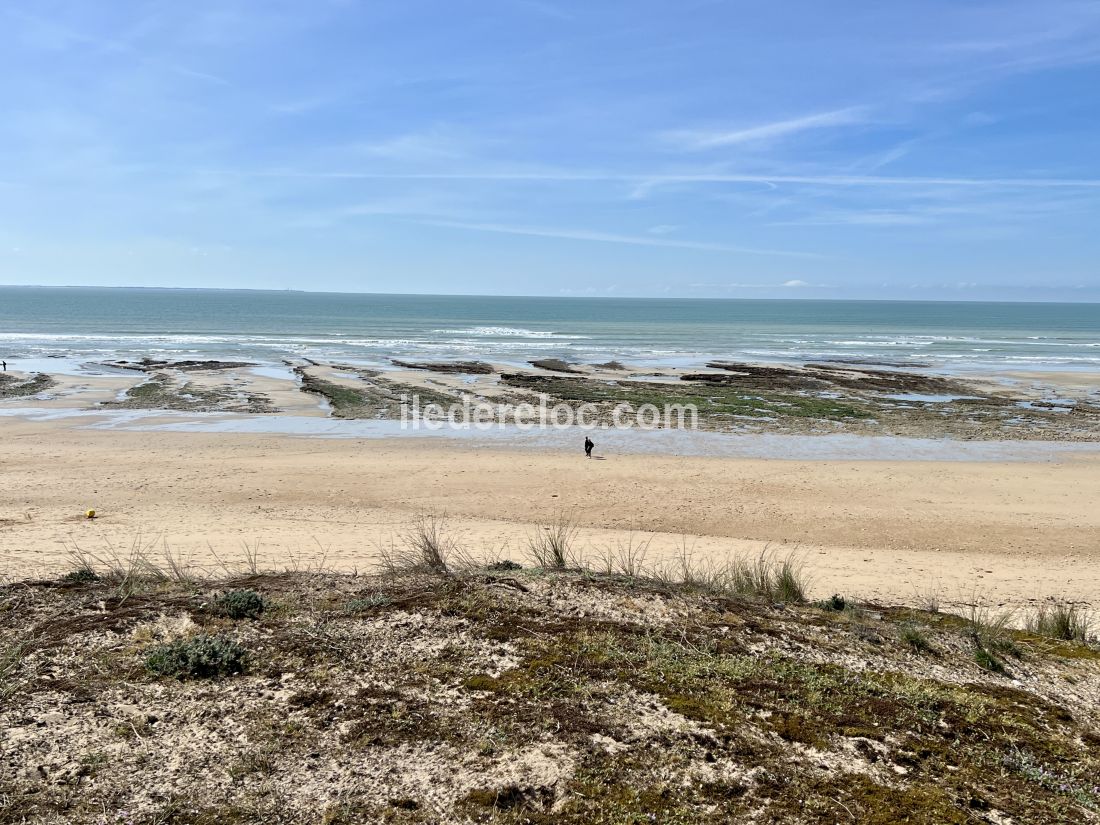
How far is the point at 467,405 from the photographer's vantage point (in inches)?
1134

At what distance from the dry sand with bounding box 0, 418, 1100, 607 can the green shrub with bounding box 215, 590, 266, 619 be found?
2851mm

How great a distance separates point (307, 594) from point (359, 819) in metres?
3.25

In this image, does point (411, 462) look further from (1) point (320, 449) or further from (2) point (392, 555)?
(2) point (392, 555)

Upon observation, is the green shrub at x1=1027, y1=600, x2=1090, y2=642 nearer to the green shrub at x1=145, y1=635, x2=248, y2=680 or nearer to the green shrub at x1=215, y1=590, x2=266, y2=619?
the green shrub at x1=145, y1=635, x2=248, y2=680

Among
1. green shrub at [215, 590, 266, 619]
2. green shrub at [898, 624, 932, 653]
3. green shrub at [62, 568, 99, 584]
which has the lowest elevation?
green shrub at [898, 624, 932, 653]

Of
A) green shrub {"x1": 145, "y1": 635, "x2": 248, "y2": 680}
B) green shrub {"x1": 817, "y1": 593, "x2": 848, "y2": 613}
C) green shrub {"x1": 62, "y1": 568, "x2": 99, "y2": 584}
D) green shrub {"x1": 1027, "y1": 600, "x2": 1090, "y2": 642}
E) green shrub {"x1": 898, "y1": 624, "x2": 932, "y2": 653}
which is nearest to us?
green shrub {"x1": 145, "y1": 635, "x2": 248, "y2": 680}

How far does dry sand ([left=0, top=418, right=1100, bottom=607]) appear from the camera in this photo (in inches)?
405

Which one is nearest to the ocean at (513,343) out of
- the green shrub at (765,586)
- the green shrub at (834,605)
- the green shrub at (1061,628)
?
the green shrub at (765,586)

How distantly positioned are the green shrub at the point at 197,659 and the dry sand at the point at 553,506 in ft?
12.3

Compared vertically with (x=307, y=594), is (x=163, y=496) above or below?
below

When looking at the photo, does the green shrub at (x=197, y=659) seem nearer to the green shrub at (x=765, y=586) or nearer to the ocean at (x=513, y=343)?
the green shrub at (x=765, y=586)

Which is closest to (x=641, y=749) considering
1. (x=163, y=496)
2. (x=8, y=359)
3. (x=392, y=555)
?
(x=392, y=555)

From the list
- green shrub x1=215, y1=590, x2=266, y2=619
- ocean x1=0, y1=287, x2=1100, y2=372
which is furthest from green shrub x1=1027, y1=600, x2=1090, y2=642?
ocean x1=0, y1=287, x2=1100, y2=372

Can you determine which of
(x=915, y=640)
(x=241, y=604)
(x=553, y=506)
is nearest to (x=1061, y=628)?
(x=915, y=640)
